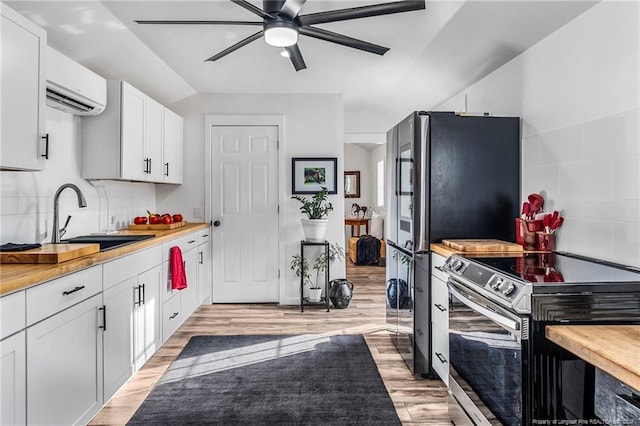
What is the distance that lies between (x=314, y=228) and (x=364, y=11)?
104 inches

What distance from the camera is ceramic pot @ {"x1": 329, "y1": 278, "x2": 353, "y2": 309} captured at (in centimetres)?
451

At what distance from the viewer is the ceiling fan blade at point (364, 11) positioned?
2.11 meters

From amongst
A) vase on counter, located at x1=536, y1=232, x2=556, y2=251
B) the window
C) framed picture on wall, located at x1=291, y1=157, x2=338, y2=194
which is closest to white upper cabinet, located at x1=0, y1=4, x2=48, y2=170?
vase on counter, located at x1=536, y1=232, x2=556, y2=251

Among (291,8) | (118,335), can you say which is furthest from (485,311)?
(118,335)

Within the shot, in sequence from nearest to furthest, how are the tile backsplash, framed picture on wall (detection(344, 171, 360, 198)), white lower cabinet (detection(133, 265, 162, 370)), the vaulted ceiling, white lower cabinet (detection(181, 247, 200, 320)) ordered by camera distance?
1. the tile backsplash
2. the vaulted ceiling
3. white lower cabinet (detection(133, 265, 162, 370))
4. white lower cabinet (detection(181, 247, 200, 320))
5. framed picture on wall (detection(344, 171, 360, 198))

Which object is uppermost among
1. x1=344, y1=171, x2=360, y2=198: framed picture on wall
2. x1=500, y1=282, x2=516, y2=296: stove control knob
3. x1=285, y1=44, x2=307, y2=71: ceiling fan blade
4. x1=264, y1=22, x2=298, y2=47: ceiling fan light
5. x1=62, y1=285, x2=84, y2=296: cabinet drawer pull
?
x1=285, y1=44, x2=307, y2=71: ceiling fan blade

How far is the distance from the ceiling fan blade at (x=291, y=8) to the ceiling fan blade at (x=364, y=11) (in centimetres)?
9

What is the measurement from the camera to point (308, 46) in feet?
11.2

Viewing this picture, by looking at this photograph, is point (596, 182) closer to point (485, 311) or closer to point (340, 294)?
point (485, 311)

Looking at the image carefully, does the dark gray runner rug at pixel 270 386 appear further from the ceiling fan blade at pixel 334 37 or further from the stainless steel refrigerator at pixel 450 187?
the ceiling fan blade at pixel 334 37

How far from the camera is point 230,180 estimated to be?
4762mm

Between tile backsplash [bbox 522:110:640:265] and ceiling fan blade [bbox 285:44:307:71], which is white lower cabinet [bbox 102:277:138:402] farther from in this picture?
tile backsplash [bbox 522:110:640:265]

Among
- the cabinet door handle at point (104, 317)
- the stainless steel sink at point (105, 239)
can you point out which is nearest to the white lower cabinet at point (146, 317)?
the stainless steel sink at point (105, 239)

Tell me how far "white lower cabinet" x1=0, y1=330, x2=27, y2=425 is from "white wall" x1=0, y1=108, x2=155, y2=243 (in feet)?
3.71
